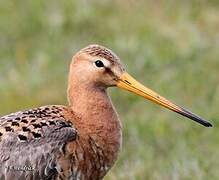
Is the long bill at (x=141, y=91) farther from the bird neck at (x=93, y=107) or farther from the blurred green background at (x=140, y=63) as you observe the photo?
the blurred green background at (x=140, y=63)

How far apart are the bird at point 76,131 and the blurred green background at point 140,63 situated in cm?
127

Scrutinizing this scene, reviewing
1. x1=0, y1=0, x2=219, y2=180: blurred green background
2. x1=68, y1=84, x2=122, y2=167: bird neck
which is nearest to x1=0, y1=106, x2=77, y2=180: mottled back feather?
x1=68, y1=84, x2=122, y2=167: bird neck

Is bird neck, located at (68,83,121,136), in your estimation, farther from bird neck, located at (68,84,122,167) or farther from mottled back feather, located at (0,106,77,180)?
mottled back feather, located at (0,106,77,180)

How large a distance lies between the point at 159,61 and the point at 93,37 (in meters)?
1.37

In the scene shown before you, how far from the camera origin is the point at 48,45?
14.0 meters

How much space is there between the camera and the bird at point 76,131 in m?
8.39

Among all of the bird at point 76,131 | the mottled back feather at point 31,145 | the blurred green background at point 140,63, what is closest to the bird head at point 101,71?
the bird at point 76,131

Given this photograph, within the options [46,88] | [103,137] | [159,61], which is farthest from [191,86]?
[103,137]

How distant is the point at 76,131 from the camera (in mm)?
8539

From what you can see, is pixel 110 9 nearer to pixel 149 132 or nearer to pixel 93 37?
pixel 93 37

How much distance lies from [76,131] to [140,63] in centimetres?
465

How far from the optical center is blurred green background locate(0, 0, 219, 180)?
10.8m

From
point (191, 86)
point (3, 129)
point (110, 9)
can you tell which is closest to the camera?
point (3, 129)

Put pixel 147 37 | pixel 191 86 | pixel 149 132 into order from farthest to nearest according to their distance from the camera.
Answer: pixel 147 37, pixel 191 86, pixel 149 132
